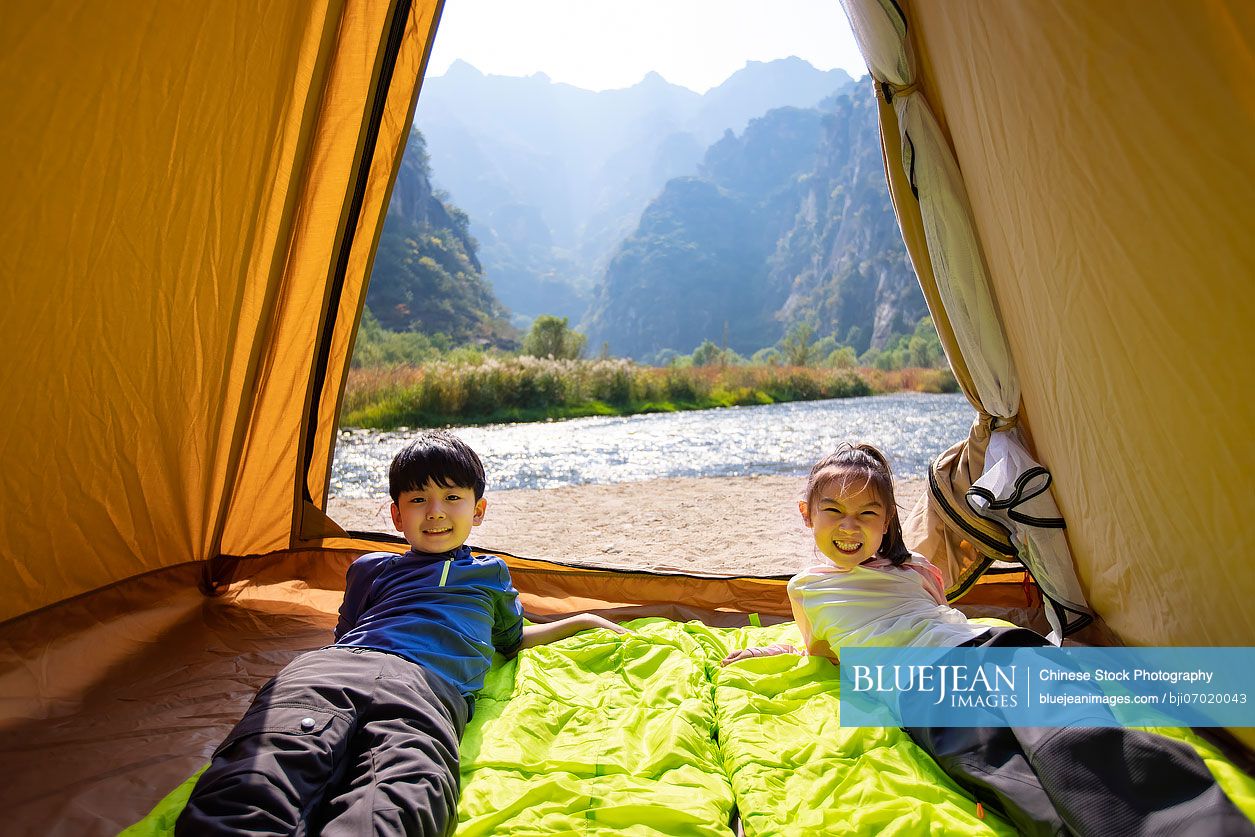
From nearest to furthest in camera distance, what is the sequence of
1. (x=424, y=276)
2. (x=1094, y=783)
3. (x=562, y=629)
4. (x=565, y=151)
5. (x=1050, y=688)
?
(x=1094, y=783)
(x=1050, y=688)
(x=562, y=629)
(x=424, y=276)
(x=565, y=151)

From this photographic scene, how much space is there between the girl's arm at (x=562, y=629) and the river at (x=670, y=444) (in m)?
3.11

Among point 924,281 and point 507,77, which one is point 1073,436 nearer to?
point 924,281

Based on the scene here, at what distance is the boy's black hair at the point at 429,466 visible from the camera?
5.56 feet

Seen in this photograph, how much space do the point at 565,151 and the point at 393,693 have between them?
122 meters

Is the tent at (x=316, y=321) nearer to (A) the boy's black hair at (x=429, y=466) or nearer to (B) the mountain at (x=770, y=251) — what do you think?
(A) the boy's black hair at (x=429, y=466)

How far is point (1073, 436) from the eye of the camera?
1629 millimetres

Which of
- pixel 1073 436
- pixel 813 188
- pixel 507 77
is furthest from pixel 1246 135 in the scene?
pixel 507 77

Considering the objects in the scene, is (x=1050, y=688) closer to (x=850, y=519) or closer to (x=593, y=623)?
(x=850, y=519)

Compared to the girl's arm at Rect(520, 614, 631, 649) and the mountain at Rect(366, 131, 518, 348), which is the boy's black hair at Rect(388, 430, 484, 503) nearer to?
the girl's arm at Rect(520, 614, 631, 649)

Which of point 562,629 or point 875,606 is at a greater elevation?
point 875,606

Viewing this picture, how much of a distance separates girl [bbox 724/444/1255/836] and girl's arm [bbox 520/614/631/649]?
0.38 m

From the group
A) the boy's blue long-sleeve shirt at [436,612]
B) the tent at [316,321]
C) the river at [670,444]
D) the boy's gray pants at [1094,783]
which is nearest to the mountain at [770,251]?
the river at [670,444]

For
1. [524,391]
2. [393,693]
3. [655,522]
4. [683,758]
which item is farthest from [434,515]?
[524,391]

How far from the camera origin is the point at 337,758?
113 centimetres
